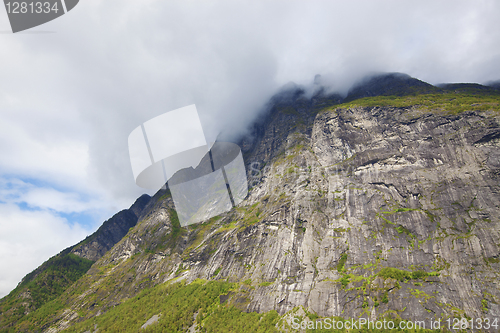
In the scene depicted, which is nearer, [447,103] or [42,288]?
[447,103]

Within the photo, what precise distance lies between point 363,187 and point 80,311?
131 metres

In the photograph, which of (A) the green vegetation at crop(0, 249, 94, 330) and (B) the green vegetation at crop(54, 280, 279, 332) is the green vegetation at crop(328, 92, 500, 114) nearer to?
(B) the green vegetation at crop(54, 280, 279, 332)

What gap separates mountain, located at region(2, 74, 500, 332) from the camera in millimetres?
54719

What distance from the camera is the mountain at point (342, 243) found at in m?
54.7

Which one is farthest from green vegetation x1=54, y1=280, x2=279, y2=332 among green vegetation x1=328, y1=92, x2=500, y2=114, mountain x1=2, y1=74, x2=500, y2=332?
green vegetation x1=328, y1=92, x2=500, y2=114

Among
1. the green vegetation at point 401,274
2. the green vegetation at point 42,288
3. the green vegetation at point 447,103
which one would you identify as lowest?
the green vegetation at point 42,288

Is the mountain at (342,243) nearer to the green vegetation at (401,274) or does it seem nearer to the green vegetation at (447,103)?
the green vegetation at (401,274)

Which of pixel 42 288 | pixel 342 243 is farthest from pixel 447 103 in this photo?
pixel 42 288

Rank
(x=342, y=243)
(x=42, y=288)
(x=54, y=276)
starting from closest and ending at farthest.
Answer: (x=342, y=243), (x=42, y=288), (x=54, y=276)

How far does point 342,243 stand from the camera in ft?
235

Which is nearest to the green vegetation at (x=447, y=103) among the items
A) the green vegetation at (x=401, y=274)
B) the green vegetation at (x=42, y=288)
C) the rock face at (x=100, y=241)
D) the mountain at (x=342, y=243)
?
the mountain at (x=342, y=243)

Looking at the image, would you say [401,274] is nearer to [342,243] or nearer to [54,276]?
[342,243]

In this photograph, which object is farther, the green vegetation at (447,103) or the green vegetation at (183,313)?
the green vegetation at (447,103)

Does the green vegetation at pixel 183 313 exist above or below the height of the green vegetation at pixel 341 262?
below
